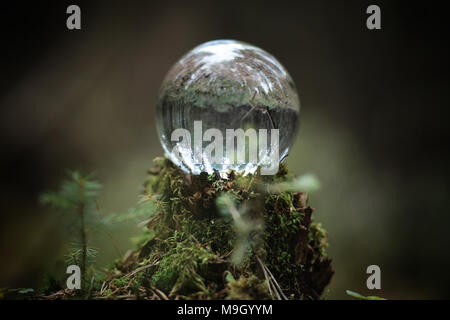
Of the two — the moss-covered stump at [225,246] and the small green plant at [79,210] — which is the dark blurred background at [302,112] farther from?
the small green plant at [79,210]

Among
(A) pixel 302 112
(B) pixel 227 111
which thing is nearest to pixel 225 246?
(B) pixel 227 111

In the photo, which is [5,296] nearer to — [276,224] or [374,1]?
[276,224]

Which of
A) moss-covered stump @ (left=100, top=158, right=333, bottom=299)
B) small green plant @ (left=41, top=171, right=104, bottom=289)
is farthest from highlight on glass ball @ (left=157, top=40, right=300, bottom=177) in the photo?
small green plant @ (left=41, top=171, right=104, bottom=289)

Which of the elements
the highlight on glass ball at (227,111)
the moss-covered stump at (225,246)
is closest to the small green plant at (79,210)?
the moss-covered stump at (225,246)

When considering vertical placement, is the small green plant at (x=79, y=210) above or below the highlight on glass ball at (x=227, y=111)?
below

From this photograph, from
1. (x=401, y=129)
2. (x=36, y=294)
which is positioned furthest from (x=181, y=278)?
(x=401, y=129)

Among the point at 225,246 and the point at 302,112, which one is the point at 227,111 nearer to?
the point at 225,246
